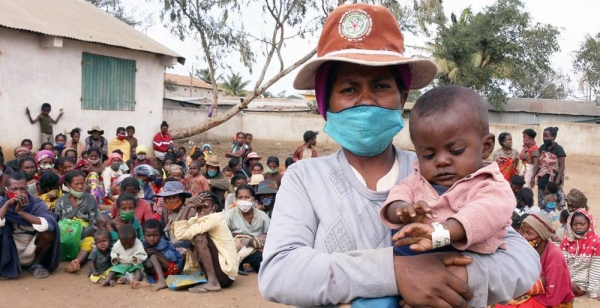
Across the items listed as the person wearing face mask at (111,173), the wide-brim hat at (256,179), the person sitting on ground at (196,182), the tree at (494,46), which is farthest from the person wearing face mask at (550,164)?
the tree at (494,46)

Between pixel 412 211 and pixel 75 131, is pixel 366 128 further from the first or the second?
pixel 75 131

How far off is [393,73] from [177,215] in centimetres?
518

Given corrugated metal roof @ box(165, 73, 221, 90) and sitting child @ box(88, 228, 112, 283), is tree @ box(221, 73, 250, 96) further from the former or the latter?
sitting child @ box(88, 228, 112, 283)

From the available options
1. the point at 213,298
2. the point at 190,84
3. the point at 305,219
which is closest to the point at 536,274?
the point at 305,219

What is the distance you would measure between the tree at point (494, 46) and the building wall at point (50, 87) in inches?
562

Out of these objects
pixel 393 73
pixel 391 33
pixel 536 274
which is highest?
pixel 391 33

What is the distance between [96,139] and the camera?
465 inches

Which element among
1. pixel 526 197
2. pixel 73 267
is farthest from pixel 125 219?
pixel 526 197

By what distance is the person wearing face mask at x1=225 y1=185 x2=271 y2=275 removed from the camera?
6387mm

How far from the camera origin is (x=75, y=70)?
12641 millimetres

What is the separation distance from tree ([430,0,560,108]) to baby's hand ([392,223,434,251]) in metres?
23.5

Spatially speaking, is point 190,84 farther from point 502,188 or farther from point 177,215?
point 502,188

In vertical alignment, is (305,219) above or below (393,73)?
below

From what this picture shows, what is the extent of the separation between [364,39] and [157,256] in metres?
4.69
